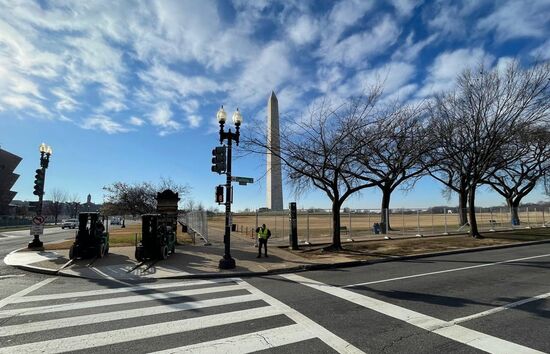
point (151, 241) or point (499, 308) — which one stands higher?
point (151, 241)

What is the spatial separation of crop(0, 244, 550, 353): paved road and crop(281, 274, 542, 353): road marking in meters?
0.02

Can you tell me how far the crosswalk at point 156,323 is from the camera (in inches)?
220

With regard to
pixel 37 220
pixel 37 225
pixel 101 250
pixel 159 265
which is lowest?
pixel 159 265

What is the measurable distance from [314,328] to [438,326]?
80.4 inches

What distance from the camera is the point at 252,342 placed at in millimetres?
5699

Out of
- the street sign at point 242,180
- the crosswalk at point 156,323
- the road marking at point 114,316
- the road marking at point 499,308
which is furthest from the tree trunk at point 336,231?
the road marking at point 499,308

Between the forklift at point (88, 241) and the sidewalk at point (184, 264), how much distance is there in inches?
16.1

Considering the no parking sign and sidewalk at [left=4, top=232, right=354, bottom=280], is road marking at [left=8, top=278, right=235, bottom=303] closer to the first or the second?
sidewalk at [left=4, top=232, right=354, bottom=280]

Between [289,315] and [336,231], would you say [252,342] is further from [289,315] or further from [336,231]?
[336,231]

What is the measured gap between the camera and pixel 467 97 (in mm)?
24500

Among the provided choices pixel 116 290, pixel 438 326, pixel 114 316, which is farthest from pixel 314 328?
pixel 116 290

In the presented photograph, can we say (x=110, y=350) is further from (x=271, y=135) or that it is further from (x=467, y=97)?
(x=467, y=97)

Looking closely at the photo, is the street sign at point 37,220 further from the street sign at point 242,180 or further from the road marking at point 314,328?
the road marking at point 314,328

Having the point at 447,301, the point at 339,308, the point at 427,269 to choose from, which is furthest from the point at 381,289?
the point at 427,269
